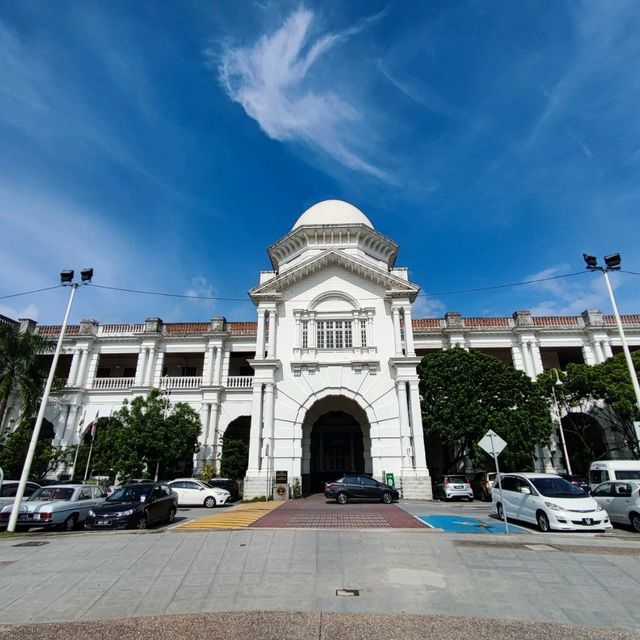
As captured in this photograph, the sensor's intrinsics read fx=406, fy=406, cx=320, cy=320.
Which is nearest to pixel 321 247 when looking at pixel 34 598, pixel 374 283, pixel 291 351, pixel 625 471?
pixel 374 283

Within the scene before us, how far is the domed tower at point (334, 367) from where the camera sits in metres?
24.2

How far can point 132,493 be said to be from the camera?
14477 mm

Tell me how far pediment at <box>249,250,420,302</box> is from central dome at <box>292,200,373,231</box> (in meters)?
4.83

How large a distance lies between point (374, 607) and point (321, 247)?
25724mm

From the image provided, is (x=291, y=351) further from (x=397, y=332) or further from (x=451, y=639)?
(x=451, y=639)

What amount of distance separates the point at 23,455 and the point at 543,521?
29.6m

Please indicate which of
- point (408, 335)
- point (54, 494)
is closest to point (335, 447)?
point (408, 335)

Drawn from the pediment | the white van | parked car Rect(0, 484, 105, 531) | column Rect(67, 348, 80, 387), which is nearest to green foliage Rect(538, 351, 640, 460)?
the white van

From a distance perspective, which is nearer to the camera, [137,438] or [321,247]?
[137,438]

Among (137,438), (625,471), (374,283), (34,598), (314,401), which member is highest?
(374,283)

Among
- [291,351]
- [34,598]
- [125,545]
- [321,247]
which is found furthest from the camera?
[321,247]

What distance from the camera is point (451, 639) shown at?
18.0ft

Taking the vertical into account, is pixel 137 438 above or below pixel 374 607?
above

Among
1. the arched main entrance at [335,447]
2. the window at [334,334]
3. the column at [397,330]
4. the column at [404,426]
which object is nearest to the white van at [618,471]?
the column at [404,426]
